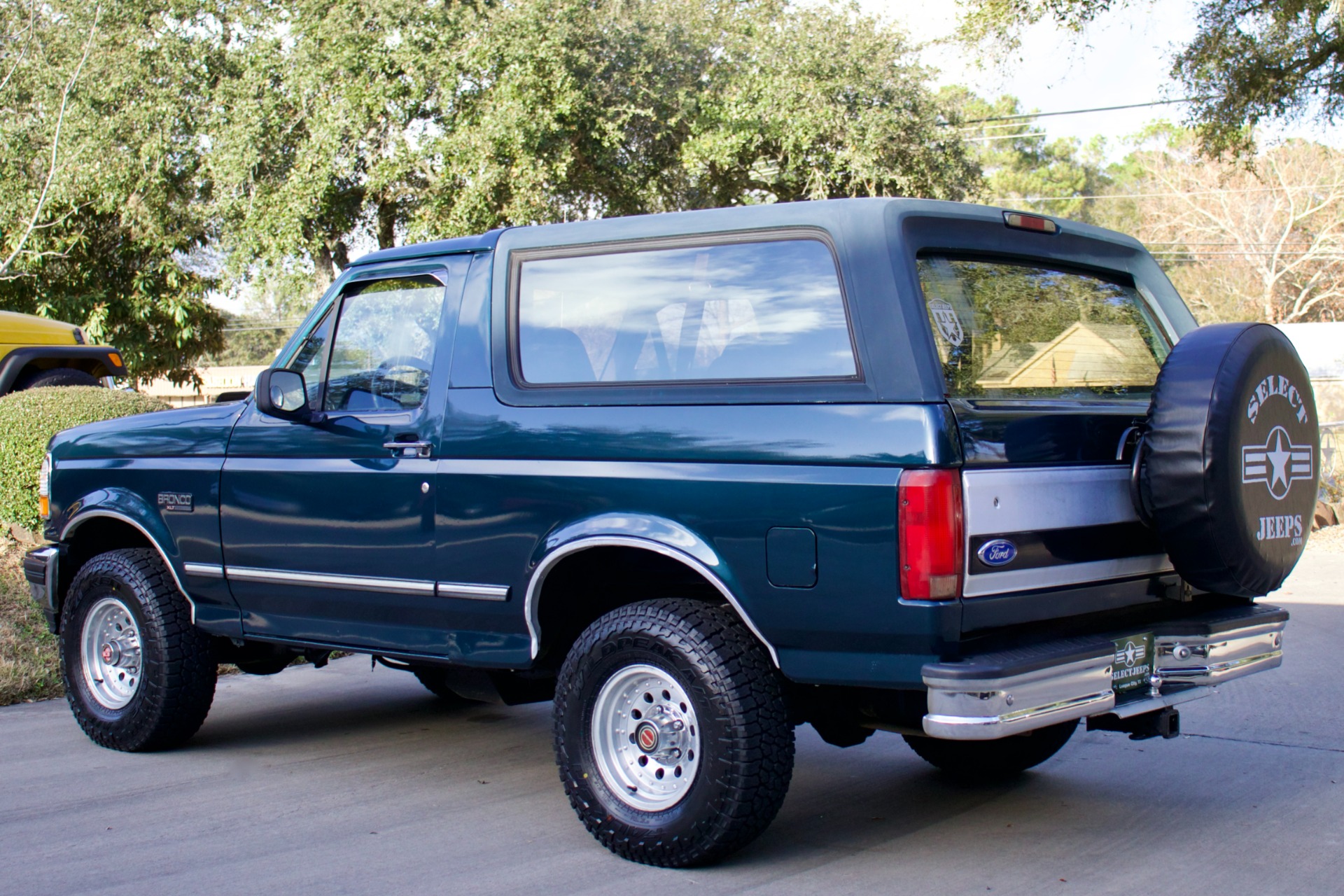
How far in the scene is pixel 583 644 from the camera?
174 inches

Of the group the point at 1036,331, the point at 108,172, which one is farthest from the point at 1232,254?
the point at 1036,331

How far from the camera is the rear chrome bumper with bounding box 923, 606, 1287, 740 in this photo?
366 centimetres

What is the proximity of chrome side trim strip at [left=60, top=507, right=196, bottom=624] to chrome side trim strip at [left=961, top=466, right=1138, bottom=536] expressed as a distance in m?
3.56

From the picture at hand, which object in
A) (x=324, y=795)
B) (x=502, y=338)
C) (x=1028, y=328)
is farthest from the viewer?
(x=324, y=795)

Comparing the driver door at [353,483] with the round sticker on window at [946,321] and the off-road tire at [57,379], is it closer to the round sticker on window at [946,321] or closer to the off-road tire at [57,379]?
the round sticker on window at [946,321]

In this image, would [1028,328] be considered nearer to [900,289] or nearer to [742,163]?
[900,289]

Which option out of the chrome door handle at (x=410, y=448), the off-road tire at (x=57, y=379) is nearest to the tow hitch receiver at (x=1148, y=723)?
the chrome door handle at (x=410, y=448)

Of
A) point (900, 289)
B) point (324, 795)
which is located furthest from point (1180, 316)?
point (324, 795)

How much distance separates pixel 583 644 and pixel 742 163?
59.9ft

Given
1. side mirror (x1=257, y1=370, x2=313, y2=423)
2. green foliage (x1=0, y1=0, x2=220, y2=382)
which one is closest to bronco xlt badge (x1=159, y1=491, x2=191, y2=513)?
side mirror (x1=257, y1=370, x2=313, y2=423)

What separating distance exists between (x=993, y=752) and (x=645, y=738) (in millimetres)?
1750

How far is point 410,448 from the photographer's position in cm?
Result: 492

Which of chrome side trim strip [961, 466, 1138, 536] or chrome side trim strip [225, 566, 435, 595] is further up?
chrome side trim strip [961, 466, 1138, 536]

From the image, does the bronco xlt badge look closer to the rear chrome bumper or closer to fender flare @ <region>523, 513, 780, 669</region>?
fender flare @ <region>523, 513, 780, 669</region>
